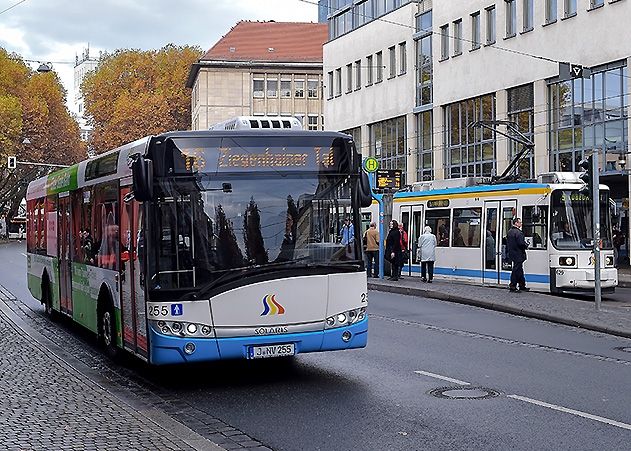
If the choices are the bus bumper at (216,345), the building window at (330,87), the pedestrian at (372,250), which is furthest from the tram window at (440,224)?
the building window at (330,87)

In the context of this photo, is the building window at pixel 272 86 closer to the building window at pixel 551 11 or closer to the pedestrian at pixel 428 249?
the building window at pixel 551 11

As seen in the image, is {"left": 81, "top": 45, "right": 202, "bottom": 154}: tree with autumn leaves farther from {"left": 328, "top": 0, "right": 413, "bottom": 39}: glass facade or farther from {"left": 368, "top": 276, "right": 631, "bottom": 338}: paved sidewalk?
{"left": 368, "top": 276, "right": 631, "bottom": 338}: paved sidewalk

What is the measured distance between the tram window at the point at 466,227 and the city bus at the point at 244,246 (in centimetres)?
1627

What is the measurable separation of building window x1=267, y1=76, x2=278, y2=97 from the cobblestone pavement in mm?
73446

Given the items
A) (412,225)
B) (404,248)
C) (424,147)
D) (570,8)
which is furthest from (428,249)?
(424,147)


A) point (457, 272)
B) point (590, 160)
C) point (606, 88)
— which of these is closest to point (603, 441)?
point (590, 160)

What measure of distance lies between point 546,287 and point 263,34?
221ft

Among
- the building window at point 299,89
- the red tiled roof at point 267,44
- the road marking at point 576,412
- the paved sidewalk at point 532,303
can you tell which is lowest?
the paved sidewalk at point 532,303

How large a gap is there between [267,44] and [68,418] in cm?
8052

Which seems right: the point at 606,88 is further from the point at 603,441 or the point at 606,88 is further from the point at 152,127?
the point at 152,127

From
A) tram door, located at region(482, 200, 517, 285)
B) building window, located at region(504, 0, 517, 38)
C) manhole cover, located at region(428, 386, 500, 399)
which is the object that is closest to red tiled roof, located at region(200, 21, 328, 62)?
building window, located at region(504, 0, 517, 38)

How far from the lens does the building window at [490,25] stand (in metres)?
44.6

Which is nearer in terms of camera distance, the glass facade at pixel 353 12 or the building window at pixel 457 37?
the building window at pixel 457 37

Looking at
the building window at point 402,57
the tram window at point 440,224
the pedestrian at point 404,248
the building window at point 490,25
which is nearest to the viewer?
the tram window at point 440,224
